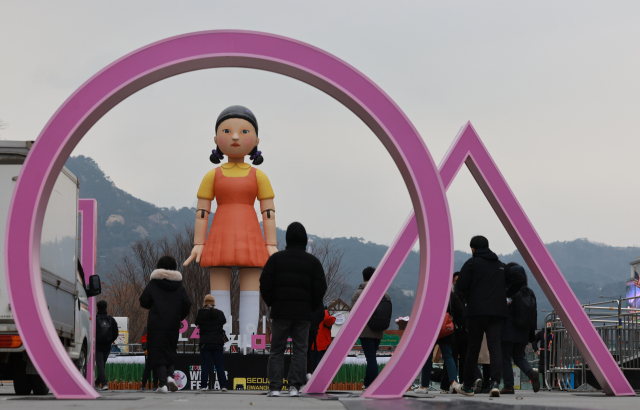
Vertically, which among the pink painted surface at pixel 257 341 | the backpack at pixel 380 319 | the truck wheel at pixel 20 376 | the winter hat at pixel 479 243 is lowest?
the truck wheel at pixel 20 376

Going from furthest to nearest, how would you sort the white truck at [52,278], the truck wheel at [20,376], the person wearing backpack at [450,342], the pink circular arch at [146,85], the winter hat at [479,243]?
the person wearing backpack at [450,342], the truck wheel at [20,376], the winter hat at [479,243], the white truck at [52,278], the pink circular arch at [146,85]

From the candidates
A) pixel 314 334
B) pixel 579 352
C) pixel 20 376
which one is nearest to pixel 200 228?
pixel 314 334

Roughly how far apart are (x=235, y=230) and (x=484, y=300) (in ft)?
22.2

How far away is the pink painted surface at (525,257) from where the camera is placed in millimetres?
9305

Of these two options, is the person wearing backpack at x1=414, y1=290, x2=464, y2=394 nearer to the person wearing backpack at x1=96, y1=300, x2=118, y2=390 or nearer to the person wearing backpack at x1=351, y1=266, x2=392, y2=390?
the person wearing backpack at x1=351, y1=266, x2=392, y2=390

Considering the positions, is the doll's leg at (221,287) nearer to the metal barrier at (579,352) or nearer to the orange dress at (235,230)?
the orange dress at (235,230)

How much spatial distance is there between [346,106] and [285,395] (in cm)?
314

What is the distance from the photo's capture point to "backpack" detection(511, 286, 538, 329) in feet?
33.4

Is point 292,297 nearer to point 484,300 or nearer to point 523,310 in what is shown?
point 484,300

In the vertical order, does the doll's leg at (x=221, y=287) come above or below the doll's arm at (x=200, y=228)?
below

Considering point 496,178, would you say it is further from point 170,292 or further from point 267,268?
point 170,292

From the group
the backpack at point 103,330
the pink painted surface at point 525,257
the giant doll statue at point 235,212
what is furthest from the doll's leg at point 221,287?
the pink painted surface at point 525,257

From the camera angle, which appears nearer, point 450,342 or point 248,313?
point 450,342

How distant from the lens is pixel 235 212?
1495 cm
